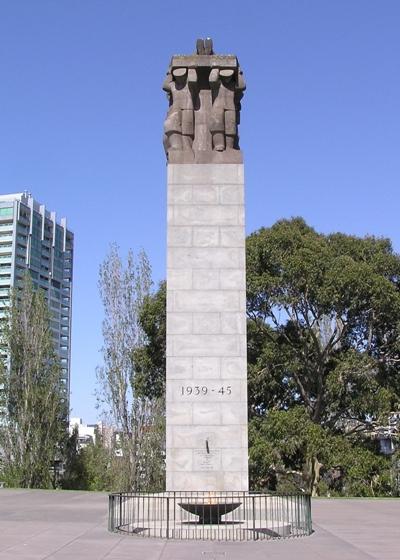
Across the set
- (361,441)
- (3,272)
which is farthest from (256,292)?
(3,272)

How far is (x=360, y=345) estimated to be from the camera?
110ft

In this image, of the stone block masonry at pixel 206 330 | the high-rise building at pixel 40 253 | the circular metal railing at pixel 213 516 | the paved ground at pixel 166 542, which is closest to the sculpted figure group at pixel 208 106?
the stone block masonry at pixel 206 330

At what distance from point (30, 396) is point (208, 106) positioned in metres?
24.0

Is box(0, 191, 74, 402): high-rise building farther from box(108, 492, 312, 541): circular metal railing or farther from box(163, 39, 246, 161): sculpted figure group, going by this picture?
box(108, 492, 312, 541): circular metal railing

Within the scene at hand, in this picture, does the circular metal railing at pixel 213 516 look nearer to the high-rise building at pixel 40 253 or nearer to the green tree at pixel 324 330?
the green tree at pixel 324 330

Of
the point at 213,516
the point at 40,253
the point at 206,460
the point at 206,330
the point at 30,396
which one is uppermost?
the point at 40,253

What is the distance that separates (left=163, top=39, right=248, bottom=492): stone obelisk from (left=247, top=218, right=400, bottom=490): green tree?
1199 cm

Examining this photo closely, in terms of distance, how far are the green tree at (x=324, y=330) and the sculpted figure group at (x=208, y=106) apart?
1189 cm

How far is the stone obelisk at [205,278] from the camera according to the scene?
1814cm

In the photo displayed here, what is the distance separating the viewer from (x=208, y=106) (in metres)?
20.5

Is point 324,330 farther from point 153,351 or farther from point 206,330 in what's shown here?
point 206,330

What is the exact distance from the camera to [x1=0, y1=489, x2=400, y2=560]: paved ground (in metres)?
11.5

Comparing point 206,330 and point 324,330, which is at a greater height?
point 324,330

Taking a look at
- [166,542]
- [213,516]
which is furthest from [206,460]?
[166,542]
